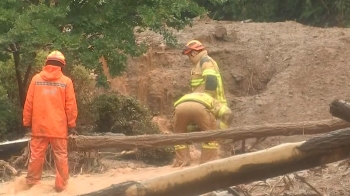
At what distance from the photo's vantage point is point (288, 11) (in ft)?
102

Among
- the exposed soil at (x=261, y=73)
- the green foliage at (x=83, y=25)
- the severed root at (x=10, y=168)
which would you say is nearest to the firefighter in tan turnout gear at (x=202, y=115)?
the severed root at (x=10, y=168)

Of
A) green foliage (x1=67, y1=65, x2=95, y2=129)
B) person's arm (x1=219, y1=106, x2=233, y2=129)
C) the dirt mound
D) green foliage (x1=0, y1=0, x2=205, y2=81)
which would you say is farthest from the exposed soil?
person's arm (x1=219, y1=106, x2=233, y2=129)

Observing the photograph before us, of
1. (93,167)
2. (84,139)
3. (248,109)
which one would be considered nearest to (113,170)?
(93,167)

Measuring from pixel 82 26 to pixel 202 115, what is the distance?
13.1 feet

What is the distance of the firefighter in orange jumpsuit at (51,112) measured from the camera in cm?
1141

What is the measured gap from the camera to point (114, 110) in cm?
1809

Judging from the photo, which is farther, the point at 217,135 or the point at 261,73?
the point at 261,73

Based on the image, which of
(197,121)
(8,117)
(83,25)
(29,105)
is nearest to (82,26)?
(83,25)

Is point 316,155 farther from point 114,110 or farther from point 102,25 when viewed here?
point 114,110

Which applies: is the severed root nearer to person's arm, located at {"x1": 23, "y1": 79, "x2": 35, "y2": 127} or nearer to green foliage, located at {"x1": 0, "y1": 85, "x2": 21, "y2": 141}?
person's arm, located at {"x1": 23, "y1": 79, "x2": 35, "y2": 127}

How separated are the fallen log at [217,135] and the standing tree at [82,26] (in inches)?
133

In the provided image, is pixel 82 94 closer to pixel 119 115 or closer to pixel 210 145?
pixel 119 115

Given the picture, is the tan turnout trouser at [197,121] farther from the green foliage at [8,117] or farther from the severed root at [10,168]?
the green foliage at [8,117]

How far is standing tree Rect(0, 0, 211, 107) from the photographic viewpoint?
1466cm
